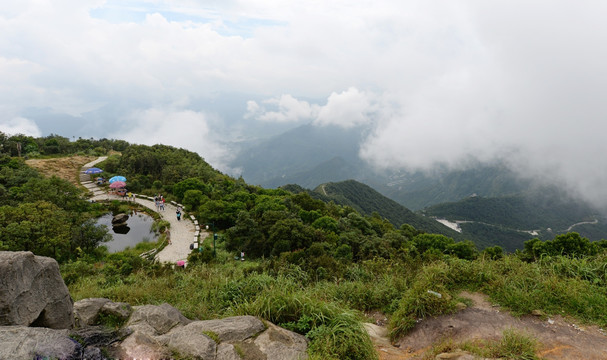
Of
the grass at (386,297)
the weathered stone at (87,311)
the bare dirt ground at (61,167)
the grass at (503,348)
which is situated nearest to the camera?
the grass at (503,348)

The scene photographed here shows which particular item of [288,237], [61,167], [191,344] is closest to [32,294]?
[191,344]

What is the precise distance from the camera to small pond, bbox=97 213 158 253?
22.1m

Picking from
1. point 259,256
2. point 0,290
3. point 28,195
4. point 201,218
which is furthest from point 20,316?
point 28,195

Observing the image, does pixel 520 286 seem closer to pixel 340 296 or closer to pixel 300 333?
pixel 340 296

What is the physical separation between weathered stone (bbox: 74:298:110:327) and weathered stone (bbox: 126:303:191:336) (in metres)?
0.78

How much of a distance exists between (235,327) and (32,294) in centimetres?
345

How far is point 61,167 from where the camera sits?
38344mm

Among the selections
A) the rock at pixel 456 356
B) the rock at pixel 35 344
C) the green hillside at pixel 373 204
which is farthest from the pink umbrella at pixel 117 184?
the green hillside at pixel 373 204

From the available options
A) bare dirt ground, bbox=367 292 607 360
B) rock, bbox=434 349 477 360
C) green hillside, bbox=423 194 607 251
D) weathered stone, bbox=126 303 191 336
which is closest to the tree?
bare dirt ground, bbox=367 292 607 360

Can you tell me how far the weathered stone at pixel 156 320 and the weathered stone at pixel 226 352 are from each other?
4.47ft

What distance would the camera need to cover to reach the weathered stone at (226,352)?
436cm

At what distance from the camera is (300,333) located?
5191mm

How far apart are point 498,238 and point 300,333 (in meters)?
163

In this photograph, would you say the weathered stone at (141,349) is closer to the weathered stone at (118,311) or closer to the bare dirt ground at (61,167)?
the weathered stone at (118,311)
